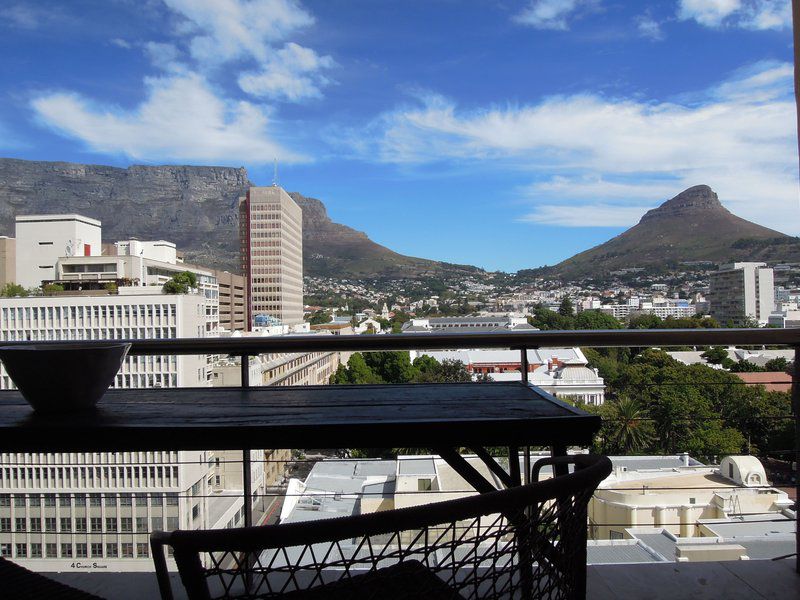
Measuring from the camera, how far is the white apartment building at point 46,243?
19.2 metres

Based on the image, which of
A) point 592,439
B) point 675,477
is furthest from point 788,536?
point 592,439

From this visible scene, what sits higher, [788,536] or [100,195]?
[100,195]

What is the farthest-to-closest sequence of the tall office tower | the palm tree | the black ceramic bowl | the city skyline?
the city skyline, the tall office tower, the palm tree, the black ceramic bowl

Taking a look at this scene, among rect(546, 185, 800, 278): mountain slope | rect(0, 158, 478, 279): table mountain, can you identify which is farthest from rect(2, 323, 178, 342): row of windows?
rect(546, 185, 800, 278): mountain slope

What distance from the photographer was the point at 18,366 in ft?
3.70

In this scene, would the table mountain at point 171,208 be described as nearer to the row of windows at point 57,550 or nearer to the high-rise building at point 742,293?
the high-rise building at point 742,293

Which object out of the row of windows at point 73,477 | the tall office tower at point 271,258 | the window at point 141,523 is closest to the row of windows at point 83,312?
the tall office tower at point 271,258

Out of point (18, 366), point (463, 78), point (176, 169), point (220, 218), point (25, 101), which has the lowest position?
point (18, 366)

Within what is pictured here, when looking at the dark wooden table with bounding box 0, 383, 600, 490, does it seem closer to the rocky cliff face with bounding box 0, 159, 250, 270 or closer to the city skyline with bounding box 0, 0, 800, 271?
the city skyline with bounding box 0, 0, 800, 271

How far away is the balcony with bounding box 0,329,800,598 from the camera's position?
3.36 ft

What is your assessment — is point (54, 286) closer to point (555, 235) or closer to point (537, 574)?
point (537, 574)

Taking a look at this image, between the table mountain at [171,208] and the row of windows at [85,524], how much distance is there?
18.2 meters

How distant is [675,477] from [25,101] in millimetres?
40648

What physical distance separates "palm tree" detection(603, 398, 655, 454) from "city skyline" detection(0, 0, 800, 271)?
16583mm
